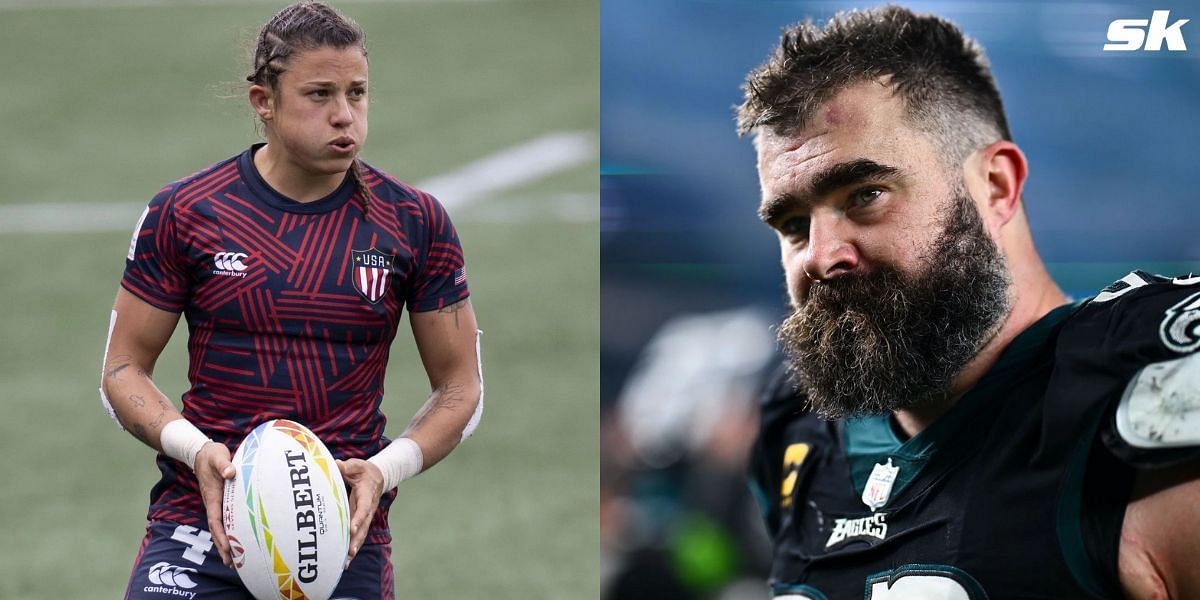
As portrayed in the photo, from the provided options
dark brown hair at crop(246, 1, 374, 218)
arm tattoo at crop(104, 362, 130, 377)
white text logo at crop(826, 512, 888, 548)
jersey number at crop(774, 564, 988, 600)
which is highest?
dark brown hair at crop(246, 1, 374, 218)

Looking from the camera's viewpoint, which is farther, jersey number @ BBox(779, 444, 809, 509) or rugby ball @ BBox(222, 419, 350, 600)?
jersey number @ BBox(779, 444, 809, 509)

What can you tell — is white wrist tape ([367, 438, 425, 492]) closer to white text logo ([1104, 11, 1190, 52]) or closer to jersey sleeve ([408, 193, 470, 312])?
jersey sleeve ([408, 193, 470, 312])

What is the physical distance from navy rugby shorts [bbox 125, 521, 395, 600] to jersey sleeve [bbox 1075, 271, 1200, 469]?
1.68 metres

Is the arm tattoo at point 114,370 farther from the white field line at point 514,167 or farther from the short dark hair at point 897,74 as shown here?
the white field line at point 514,167

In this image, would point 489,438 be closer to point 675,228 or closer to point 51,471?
point 51,471

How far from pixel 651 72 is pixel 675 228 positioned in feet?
1.37

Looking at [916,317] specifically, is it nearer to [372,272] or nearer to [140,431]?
[372,272]

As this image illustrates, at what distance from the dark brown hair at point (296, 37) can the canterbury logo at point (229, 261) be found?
389mm

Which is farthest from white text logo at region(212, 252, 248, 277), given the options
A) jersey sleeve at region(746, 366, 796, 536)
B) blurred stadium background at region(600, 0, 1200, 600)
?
jersey sleeve at region(746, 366, 796, 536)

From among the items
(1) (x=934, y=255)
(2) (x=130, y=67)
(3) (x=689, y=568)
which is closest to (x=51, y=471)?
(3) (x=689, y=568)

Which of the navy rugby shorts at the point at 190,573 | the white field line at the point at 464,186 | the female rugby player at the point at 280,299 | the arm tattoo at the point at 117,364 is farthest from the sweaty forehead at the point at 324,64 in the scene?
the white field line at the point at 464,186

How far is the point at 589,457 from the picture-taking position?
7051 mm

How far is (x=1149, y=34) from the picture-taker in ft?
12.5

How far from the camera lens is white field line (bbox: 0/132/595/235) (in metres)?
10.2
